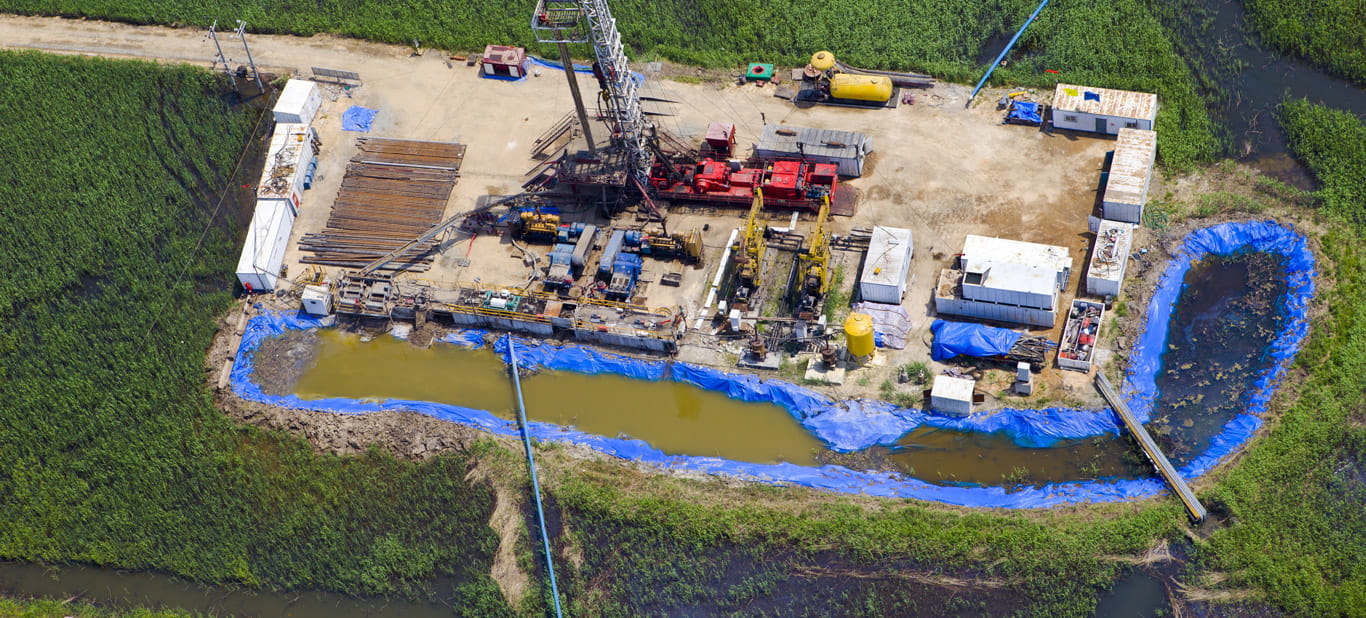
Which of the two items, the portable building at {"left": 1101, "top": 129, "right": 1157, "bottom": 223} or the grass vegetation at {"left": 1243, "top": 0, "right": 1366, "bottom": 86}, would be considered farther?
the grass vegetation at {"left": 1243, "top": 0, "right": 1366, "bottom": 86}

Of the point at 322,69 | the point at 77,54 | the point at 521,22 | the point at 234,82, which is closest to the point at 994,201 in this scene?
the point at 521,22

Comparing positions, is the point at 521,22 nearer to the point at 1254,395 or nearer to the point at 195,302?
the point at 195,302

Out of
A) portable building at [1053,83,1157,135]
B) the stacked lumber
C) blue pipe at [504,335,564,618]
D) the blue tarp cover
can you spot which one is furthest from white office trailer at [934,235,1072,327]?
the stacked lumber

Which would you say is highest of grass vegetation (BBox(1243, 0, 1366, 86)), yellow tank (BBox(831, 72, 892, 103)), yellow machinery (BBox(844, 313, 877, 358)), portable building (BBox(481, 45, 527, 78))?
grass vegetation (BBox(1243, 0, 1366, 86))

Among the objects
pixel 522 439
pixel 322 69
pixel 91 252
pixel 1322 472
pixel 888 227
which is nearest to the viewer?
pixel 1322 472

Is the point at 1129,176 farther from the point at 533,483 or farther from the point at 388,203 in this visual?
the point at 388,203

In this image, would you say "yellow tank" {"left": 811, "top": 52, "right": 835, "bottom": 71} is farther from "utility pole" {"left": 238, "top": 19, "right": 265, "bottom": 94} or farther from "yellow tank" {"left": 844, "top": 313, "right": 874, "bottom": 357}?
"utility pole" {"left": 238, "top": 19, "right": 265, "bottom": 94}

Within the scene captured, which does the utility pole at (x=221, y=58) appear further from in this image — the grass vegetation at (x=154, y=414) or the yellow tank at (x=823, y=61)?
the yellow tank at (x=823, y=61)
